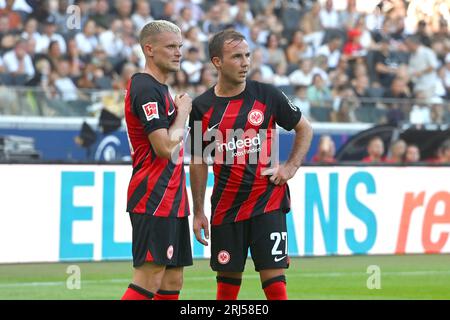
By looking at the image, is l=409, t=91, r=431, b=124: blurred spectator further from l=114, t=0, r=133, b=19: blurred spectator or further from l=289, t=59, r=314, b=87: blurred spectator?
l=114, t=0, r=133, b=19: blurred spectator

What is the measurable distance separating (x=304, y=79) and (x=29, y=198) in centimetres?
732

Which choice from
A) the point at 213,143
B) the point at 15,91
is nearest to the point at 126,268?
the point at 15,91

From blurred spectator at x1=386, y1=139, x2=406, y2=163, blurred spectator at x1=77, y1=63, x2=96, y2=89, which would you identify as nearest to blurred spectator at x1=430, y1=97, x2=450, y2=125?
blurred spectator at x1=386, y1=139, x2=406, y2=163

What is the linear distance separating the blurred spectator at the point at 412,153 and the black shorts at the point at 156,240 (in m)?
10.2

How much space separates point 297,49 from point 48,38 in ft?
16.4

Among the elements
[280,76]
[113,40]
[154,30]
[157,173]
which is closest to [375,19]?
[280,76]

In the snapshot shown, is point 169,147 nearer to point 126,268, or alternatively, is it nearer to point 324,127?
point 126,268

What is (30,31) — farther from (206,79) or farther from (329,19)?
(329,19)

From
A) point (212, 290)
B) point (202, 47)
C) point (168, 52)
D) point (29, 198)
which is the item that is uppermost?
point (202, 47)

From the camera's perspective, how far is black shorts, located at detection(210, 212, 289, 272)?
26.4 feet

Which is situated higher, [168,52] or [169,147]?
[168,52]

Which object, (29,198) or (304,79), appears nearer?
(29,198)

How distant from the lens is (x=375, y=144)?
666 inches

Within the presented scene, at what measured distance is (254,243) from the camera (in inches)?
320
